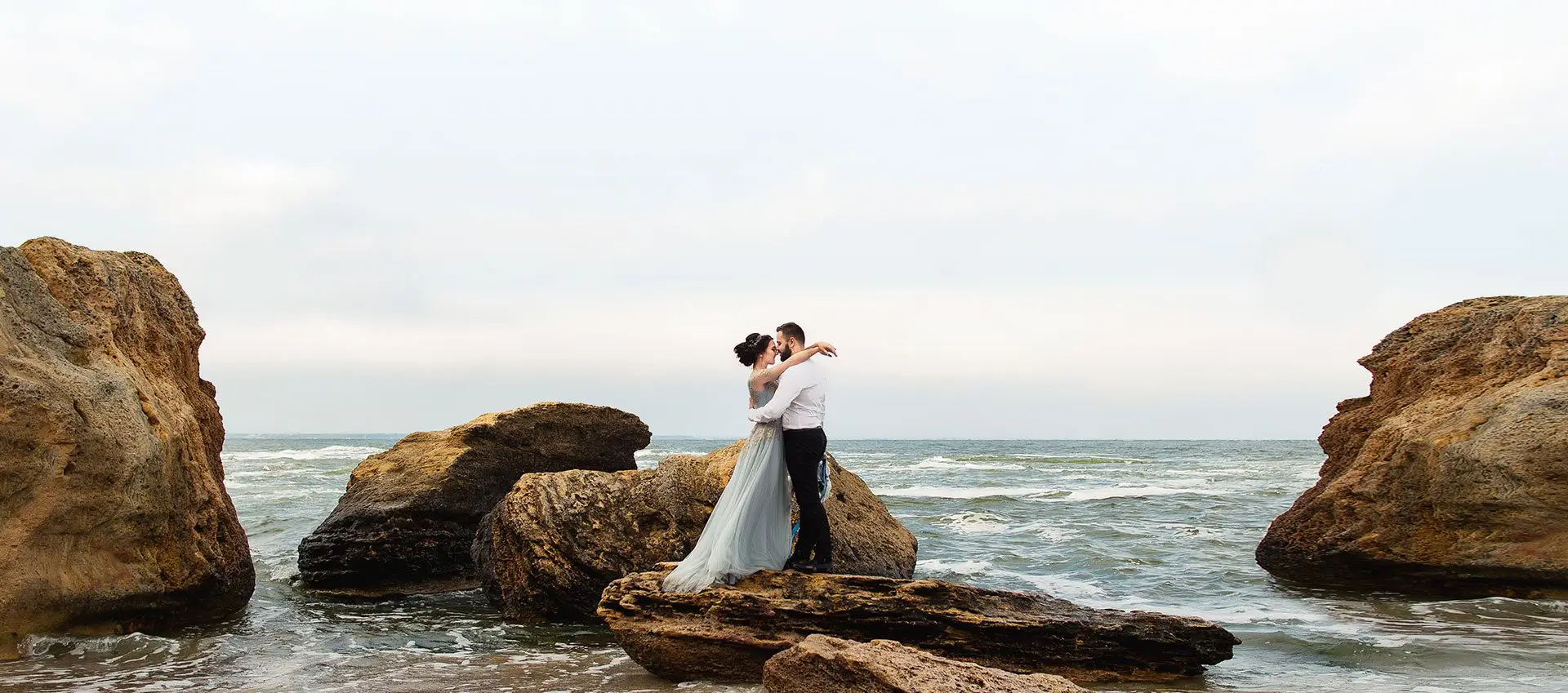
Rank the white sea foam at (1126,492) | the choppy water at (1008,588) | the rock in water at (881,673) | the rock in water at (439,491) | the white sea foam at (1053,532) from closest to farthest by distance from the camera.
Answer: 1. the rock in water at (881,673)
2. the choppy water at (1008,588)
3. the rock in water at (439,491)
4. the white sea foam at (1053,532)
5. the white sea foam at (1126,492)

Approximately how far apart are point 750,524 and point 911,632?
1253 mm

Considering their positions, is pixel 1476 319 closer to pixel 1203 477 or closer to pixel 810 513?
pixel 810 513

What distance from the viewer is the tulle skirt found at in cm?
711

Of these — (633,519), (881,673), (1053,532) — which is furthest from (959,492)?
(881,673)

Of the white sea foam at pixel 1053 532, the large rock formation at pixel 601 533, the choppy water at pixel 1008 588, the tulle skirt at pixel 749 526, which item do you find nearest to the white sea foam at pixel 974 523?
the choppy water at pixel 1008 588

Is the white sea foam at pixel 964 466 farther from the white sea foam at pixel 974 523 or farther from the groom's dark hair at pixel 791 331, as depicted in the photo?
the groom's dark hair at pixel 791 331

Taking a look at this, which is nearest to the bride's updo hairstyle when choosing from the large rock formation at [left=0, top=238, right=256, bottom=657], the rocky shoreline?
the rocky shoreline

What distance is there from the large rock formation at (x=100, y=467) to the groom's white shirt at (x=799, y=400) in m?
4.55

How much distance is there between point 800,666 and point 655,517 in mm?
3789

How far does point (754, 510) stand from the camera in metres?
7.22

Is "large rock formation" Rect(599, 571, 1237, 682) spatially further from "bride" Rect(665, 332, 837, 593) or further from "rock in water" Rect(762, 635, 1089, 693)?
"rock in water" Rect(762, 635, 1089, 693)

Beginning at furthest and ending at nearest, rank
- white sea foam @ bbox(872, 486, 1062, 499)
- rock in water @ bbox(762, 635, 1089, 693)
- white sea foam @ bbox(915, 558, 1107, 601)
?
white sea foam @ bbox(872, 486, 1062, 499), white sea foam @ bbox(915, 558, 1107, 601), rock in water @ bbox(762, 635, 1089, 693)

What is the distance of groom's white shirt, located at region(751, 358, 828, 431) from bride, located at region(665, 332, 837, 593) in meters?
0.07

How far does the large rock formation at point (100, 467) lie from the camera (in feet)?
23.1
